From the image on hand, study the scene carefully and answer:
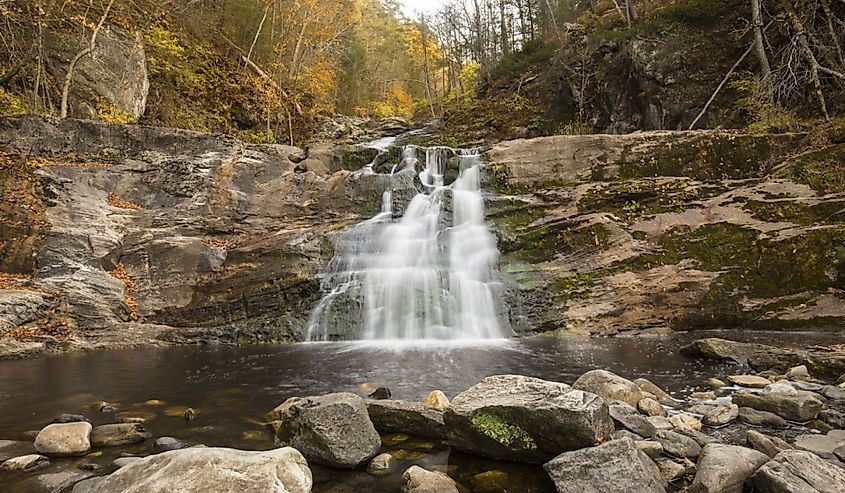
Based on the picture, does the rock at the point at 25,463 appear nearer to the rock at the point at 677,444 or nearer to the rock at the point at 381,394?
the rock at the point at 381,394

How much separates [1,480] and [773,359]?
7.91 m

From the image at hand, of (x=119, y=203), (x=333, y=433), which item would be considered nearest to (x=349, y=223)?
(x=119, y=203)

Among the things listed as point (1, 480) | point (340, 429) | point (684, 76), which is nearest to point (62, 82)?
point (1, 480)

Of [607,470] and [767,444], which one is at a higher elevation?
[607,470]

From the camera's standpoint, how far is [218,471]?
243cm

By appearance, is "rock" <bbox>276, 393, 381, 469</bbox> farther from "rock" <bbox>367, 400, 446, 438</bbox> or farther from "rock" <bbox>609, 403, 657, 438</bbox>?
"rock" <bbox>609, 403, 657, 438</bbox>

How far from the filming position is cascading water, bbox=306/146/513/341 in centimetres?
985

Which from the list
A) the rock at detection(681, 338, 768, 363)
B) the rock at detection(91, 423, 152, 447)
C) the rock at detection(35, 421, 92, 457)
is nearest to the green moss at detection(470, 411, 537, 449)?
the rock at detection(91, 423, 152, 447)

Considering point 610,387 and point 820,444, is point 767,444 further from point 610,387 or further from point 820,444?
point 610,387

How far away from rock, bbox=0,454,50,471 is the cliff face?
6.42m

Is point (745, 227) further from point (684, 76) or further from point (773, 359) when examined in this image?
point (684, 76)

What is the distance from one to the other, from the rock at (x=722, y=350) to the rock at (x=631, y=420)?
3437 millimetres

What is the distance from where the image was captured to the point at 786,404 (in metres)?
4.12

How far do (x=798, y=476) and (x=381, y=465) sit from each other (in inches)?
103
